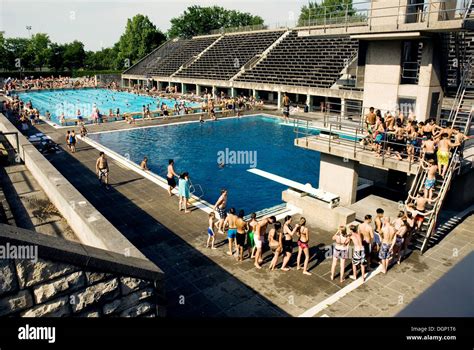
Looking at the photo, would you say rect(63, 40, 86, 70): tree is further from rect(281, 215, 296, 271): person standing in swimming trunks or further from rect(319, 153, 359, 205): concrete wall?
rect(281, 215, 296, 271): person standing in swimming trunks

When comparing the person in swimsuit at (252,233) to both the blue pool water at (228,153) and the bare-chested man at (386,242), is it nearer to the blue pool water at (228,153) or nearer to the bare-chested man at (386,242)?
the bare-chested man at (386,242)

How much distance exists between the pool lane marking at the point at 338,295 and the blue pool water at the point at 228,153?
6.02 meters

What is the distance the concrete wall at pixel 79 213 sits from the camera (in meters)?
5.61

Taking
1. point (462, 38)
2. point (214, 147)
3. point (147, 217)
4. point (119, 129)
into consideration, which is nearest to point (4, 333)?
point (147, 217)

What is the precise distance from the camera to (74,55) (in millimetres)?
79812

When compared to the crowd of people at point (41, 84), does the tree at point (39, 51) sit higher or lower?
higher

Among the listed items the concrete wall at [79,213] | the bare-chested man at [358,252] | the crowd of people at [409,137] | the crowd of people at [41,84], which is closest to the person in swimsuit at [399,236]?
the bare-chested man at [358,252]

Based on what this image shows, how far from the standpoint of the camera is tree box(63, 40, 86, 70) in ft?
259

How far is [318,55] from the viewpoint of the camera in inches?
1550

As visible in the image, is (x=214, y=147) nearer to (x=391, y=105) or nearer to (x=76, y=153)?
(x=76, y=153)

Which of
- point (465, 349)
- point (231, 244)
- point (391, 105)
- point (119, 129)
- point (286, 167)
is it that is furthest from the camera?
point (119, 129)

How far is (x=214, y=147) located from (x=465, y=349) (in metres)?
21.1

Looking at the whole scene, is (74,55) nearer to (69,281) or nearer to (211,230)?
(211,230)

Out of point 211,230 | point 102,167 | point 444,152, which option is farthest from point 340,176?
point 102,167
